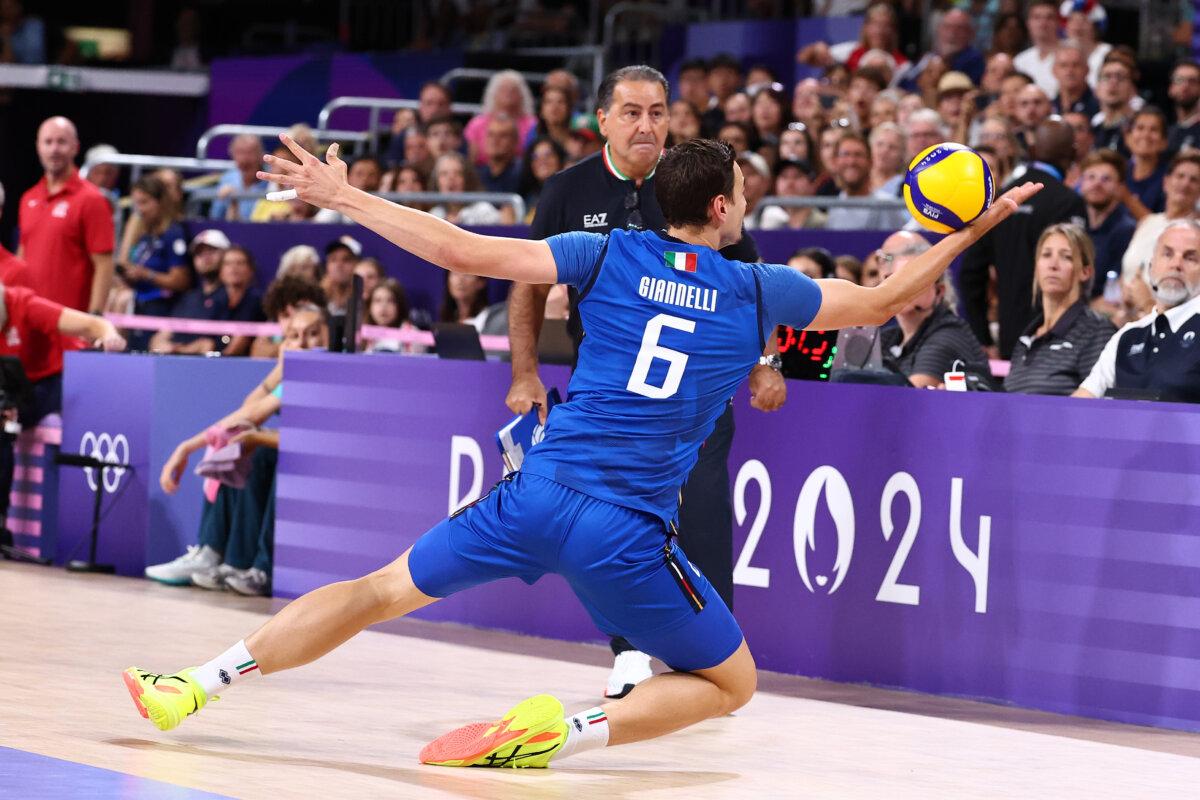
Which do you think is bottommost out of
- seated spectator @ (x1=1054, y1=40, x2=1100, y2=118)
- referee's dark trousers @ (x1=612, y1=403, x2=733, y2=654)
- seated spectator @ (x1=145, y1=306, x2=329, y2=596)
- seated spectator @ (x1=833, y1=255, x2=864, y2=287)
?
seated spectator @ (x1=145, y1=306, x2=329, y2=596)

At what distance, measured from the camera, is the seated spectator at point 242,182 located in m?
16.5

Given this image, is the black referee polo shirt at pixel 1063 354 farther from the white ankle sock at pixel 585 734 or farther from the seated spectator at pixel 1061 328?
the white ankle sock at pixel 585 734

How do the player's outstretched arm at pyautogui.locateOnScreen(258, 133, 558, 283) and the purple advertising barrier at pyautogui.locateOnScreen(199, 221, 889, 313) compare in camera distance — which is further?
the purple advertising barrier at pyautogui.locateOnScreen(199, 221, 889, 313)

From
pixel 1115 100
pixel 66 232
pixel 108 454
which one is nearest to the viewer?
pixel 108 454

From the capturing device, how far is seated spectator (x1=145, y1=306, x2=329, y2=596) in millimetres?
10258

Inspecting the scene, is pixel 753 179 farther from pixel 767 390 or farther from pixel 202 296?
pixel 767 390

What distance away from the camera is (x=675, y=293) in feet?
18.1

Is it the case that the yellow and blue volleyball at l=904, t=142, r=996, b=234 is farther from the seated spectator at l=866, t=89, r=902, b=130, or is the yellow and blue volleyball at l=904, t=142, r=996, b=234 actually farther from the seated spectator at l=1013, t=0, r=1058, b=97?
the seated spectator at l=1013, t=0, r=1058, b=97

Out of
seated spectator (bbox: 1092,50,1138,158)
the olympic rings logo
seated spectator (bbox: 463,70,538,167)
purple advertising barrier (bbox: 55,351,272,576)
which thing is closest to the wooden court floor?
purple advertising barrier (bbox: 55,351,272,576)

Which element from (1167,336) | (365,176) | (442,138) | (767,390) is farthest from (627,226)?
(442,138)

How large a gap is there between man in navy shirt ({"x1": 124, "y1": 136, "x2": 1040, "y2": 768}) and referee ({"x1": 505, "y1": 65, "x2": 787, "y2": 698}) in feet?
4.16

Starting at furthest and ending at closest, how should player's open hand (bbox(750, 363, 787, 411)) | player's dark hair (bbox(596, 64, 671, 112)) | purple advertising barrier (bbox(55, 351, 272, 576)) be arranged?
purple advertising barrier (bbox(55, 351, 272, 576)) → player's dark hair (bbox(596, 64, 671, 112)) → player's open hand (bbox(750, 363, 787, 411))

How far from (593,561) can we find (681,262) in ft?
2.95

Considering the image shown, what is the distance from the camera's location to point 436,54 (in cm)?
2098
